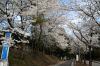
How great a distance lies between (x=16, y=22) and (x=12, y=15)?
79.2 inches

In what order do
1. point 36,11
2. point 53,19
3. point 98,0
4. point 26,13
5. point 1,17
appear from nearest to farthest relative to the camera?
point 98,0 → point 1,17 → point 26,13 → point 36,11 → point 53,19

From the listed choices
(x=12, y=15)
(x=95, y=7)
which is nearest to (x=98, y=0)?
(x=95, y=7)

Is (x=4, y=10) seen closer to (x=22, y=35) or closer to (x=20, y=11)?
(x=20, y=11)

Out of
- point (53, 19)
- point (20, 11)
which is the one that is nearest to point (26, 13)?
point (20, 11)

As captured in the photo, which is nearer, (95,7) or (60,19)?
(95,7)

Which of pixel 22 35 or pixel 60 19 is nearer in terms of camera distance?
pixel 22 35

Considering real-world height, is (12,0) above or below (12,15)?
above

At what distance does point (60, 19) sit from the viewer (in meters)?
31.3

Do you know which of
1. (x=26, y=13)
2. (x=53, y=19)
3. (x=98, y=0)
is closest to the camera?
(x=98, y=0)

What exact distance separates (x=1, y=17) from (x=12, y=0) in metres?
2.02

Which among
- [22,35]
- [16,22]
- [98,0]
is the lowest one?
[22,35]

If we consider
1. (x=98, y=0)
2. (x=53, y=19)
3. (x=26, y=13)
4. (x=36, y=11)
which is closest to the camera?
(x=98, y=0)

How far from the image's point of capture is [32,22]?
23.3m

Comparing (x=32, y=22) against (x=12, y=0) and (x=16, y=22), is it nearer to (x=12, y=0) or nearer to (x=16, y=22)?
(x=16, y=22)
